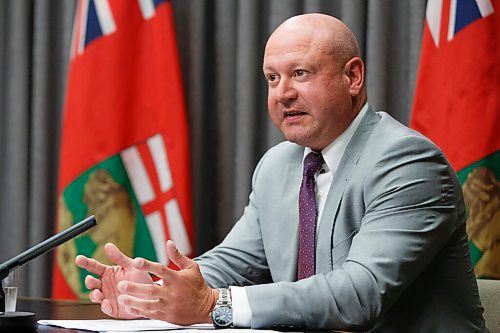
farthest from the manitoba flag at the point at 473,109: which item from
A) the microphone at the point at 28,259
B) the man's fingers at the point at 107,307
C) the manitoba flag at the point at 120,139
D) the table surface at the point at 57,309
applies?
the microphone at the point at 28,259

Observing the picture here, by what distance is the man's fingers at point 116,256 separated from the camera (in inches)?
76.2

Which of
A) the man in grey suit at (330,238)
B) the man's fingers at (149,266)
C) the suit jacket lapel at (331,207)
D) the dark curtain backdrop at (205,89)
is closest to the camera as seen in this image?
the man's fingers at (149,266)

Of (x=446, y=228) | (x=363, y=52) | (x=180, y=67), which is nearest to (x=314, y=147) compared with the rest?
(x=446, y=228)

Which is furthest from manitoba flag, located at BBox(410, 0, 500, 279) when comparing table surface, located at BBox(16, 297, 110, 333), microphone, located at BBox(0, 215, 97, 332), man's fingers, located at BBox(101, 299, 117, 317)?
microphone, located at BBox(0, 215, 97, 332)

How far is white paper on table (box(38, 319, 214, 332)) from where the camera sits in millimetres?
1868

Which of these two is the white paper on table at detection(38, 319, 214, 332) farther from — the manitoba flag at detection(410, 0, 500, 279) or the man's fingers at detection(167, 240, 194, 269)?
the manitoba flag at detection(410, 0, 500, 279)

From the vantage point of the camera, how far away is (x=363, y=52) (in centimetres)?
372

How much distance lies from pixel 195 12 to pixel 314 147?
5.73ft

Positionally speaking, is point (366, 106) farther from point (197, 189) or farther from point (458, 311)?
point (197, 189)

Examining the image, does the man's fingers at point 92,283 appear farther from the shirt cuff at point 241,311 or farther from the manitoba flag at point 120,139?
the manitoba flag at point 120,139

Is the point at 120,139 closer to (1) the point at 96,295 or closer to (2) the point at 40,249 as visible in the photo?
(1) the point at 96,295

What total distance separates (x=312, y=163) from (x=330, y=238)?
0.25 meters

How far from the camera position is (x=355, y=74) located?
2420mm

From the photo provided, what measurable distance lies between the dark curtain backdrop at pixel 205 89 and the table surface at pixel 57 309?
4.83ft
